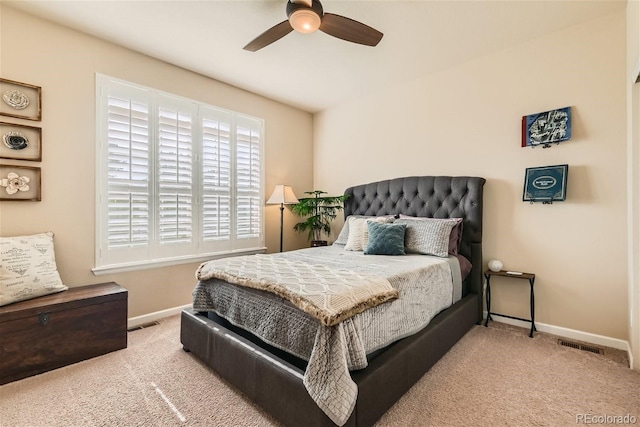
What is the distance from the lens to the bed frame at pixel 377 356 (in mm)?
1452

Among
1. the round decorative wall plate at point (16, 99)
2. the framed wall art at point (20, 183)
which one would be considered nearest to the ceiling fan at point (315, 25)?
the round decorative wall plate at point (16, 99)

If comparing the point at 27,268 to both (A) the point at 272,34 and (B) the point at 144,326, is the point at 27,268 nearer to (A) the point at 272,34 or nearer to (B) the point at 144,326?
(B) the point at 144,326

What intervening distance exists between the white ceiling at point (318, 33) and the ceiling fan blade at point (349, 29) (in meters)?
0.32

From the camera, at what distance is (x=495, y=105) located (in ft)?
9.94

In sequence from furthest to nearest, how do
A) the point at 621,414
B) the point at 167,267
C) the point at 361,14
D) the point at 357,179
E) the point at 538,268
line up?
the point at 357,179
the point at 167,267
the point at 538,268
the point at 361,14
the point at 621,414

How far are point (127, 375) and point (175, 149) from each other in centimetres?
222

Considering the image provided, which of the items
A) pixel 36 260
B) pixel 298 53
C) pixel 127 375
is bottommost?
pixel 127 375

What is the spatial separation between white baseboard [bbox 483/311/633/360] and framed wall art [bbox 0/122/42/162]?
15.2 feet

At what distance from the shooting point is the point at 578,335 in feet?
8.50

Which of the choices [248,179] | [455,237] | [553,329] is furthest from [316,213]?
[553,329]

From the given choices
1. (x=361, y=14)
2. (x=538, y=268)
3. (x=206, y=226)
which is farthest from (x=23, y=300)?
(x=538, y=268)

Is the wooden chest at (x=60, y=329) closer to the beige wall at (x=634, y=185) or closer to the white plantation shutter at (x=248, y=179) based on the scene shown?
the white plantation shutter at (x=248, y=179)

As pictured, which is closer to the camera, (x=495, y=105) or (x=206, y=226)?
(x=495, y=105)

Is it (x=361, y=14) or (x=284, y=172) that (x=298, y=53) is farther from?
(x=284, y=172)
